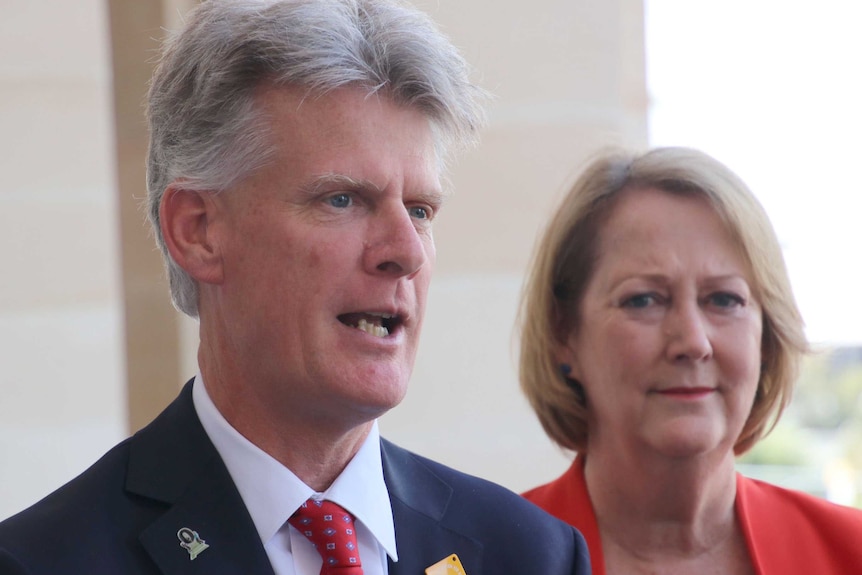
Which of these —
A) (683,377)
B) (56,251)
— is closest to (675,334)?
(683,377)

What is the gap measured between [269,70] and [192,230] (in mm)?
373

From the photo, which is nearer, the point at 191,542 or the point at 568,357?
the point at 191,542

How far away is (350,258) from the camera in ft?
7.70

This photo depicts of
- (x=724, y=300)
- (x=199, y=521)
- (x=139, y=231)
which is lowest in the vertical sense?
(x=199, y=521)

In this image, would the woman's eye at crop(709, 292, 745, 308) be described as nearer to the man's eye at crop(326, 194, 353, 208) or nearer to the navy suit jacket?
the navy suit jacket

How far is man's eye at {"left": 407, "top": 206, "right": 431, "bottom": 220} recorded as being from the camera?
8.21 feet

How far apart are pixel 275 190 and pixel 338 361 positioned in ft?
1.18

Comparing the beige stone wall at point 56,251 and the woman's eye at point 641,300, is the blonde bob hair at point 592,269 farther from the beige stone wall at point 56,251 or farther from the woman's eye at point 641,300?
the beige stone wall at point 56,251

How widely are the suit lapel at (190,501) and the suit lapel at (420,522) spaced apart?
330 mm

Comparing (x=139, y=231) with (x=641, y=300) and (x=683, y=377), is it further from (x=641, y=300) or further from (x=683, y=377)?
(x=683, y=377)

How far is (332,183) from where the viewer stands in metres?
2.35

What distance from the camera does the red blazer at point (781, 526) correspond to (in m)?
3.53

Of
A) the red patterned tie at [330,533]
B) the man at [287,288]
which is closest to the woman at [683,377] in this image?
the man at [287,288]

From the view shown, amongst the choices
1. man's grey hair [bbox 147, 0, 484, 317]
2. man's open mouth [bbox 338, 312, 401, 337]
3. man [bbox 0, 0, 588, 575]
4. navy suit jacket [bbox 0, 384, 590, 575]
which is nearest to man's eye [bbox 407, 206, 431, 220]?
man [bbox 0, 0, 588, 575]
